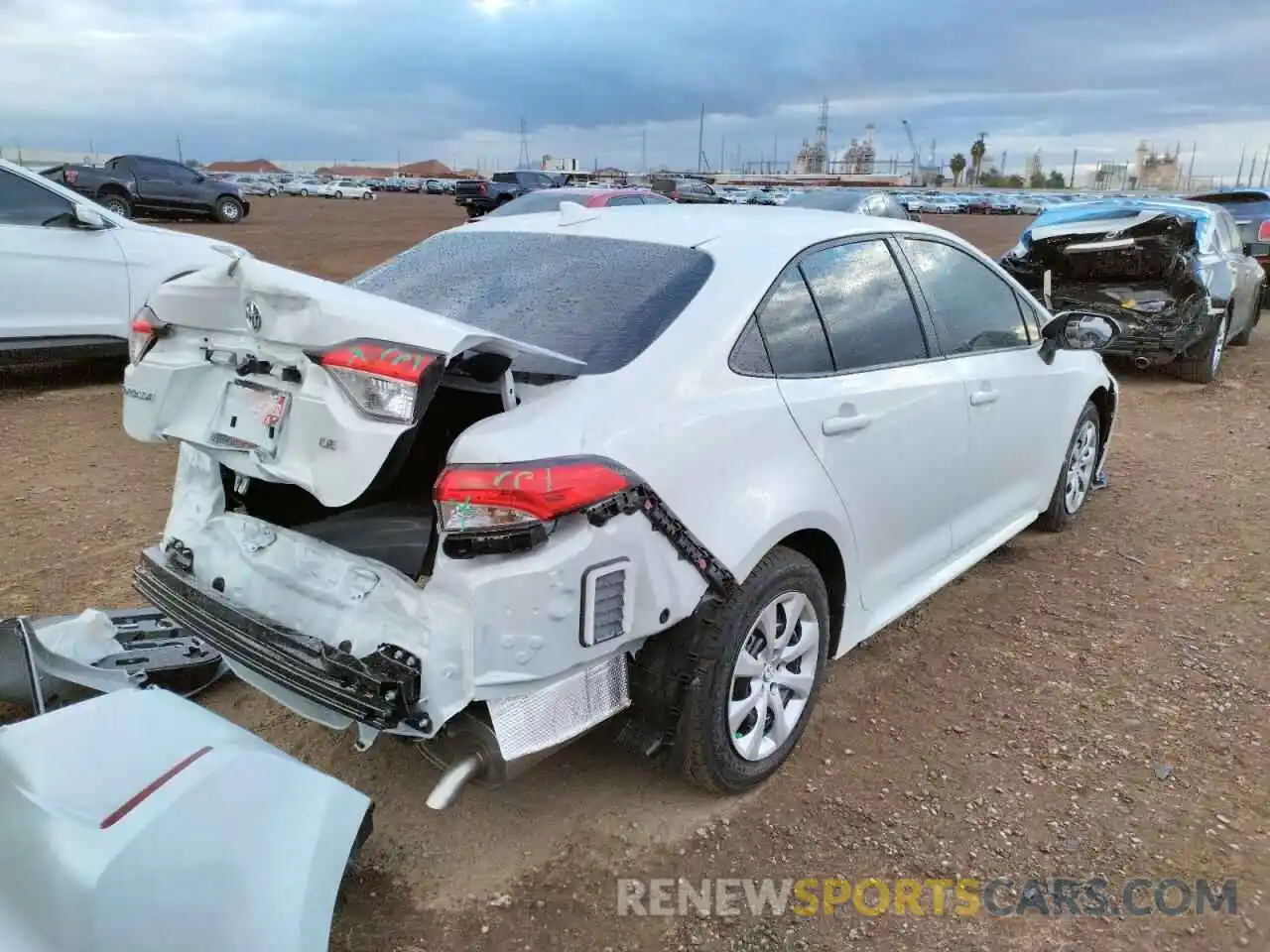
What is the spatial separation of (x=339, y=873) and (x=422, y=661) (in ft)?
1.58

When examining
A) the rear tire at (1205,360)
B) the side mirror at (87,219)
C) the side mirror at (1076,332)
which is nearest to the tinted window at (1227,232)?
the rear tire at (1205,360)

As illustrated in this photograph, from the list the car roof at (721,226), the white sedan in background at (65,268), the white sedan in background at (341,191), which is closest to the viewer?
the car roof at (721,226)

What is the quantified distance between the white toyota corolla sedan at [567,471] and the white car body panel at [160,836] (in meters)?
0.27

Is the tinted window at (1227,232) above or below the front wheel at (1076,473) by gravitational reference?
above

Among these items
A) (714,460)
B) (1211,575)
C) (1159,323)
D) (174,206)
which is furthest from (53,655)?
(174,206)

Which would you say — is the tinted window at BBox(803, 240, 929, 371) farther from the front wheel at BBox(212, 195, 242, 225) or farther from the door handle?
the front wheel at BBox(212, 195, 242, 225)

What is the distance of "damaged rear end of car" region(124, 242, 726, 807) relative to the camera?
7.05ft

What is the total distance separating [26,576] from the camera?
13.6ft

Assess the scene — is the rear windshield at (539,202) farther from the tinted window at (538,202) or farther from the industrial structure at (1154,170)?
the industrial structure at (1154,170)

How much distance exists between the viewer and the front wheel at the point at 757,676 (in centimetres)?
255

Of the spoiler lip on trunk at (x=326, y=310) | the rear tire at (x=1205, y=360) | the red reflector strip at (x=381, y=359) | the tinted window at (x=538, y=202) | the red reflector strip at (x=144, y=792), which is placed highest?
the tinted window at (x=538, y=202)

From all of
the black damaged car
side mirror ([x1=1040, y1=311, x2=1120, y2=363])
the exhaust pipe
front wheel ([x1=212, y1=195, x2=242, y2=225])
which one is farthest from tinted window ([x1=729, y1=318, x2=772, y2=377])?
front wheel ([x1=212, y1=195, x2=242, y2=225])

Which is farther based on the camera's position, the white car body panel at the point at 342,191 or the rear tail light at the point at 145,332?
the white car body panel at the point at 342,191

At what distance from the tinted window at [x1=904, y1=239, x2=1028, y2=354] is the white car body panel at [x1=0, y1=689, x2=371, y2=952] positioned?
108 inches
